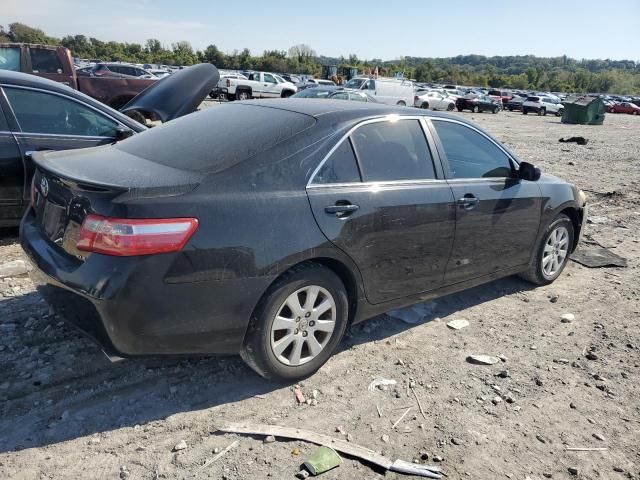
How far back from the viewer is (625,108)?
55812 millimetres

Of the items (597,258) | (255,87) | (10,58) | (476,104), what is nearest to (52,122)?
(597,258)

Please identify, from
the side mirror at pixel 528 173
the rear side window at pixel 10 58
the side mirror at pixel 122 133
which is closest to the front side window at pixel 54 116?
the side mirror at pixel 122 133

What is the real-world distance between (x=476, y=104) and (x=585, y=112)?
9732 mm

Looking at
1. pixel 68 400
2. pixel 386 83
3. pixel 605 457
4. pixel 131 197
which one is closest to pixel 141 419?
pixel 68 400

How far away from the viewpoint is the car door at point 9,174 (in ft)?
15.6

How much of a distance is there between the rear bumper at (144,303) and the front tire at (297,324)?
106mm

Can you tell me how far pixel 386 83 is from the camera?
91.4ft

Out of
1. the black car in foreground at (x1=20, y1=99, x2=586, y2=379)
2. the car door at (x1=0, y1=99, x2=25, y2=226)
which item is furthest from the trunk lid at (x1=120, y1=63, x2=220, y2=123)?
the black car in foreground at (x1=20, y1=99, x2=586, y2=379)

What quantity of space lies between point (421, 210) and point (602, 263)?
11.2 feet

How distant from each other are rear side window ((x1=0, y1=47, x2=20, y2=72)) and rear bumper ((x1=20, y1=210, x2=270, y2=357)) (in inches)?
420

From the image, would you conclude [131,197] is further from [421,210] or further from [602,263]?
[602,263]

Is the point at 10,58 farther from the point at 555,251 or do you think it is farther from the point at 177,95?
the point at 555,251

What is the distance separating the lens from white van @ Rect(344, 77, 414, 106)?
26.9 metres

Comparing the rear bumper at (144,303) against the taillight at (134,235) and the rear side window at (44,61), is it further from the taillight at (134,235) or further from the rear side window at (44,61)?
the rear side window at (44,61)
